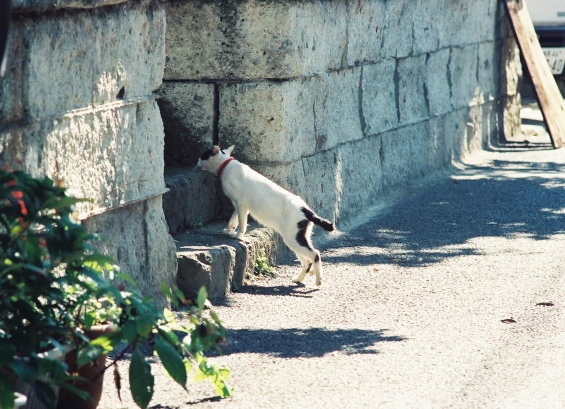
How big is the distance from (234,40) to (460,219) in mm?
2906

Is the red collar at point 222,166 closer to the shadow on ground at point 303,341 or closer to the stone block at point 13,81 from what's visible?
the shadow on ground at point 303,341

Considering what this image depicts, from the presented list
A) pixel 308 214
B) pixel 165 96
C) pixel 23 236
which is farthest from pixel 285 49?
pixel 23 236

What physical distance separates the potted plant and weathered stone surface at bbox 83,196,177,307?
5.02 feet

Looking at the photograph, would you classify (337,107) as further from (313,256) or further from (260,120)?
(313,256)

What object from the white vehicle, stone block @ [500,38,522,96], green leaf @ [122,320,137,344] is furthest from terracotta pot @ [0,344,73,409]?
the white vehicle

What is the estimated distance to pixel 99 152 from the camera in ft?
16.2

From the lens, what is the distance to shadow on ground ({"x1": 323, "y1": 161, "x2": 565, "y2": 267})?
24.5 feet

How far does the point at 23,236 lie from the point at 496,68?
1115 cm

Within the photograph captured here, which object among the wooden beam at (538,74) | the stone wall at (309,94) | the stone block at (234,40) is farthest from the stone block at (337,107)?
the wooden beam at (538,74)

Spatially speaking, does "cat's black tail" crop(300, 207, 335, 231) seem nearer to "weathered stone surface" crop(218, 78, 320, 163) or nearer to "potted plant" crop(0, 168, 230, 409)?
"weathered stone surface" crop(218, 78, 320, 163)

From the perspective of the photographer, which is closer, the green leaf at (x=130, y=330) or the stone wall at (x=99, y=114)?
the green leaf at (x=130, y=330)

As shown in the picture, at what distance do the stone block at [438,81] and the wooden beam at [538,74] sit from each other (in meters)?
2.10

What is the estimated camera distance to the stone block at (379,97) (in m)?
8.99

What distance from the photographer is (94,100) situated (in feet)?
16.0
